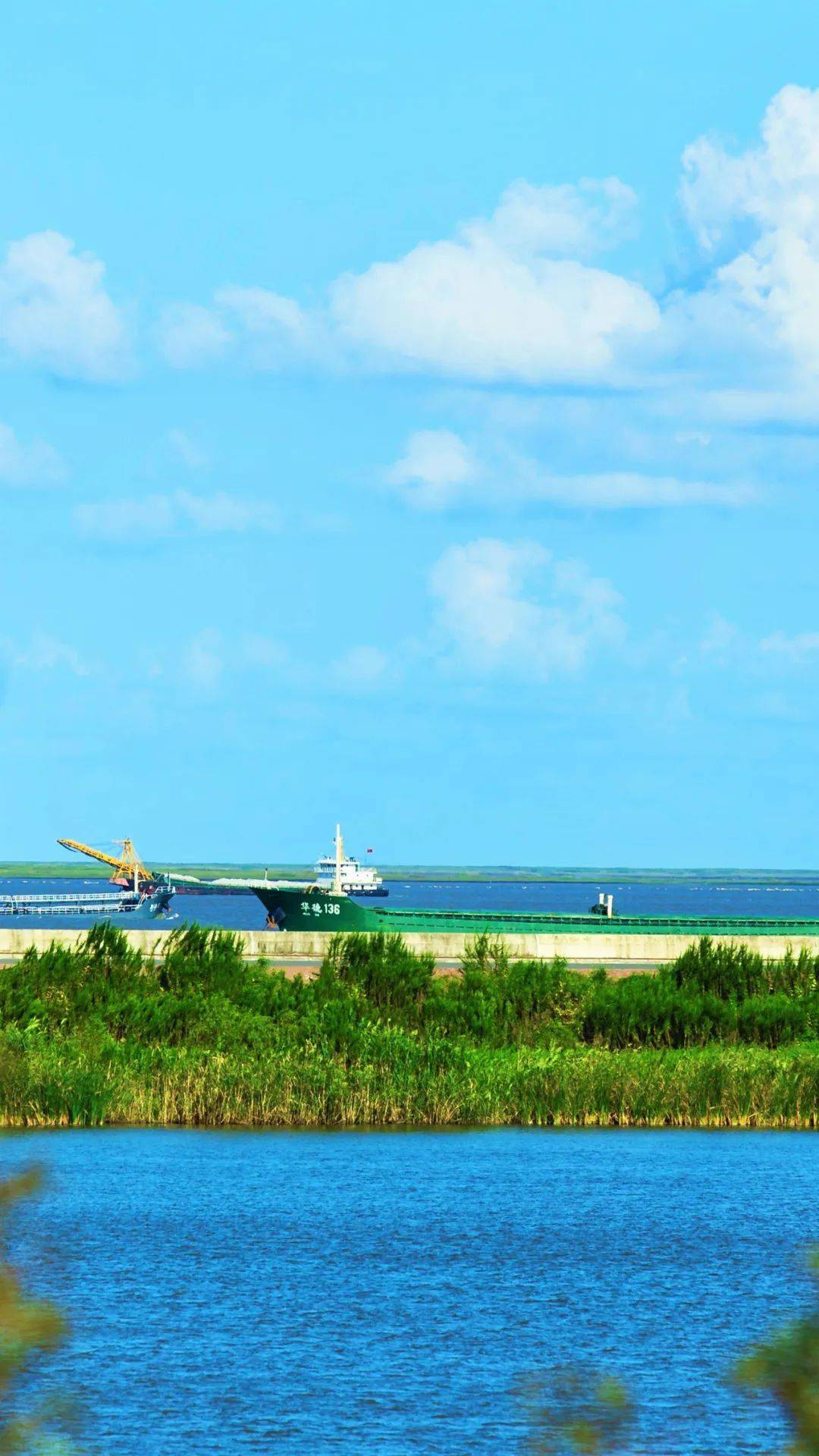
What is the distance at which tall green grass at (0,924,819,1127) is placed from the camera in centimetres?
3428

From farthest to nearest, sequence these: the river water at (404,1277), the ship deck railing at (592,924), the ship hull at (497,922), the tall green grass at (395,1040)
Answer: the ship hull at (497,922) → the ship deck railing at (592,924) → the tall green grass at (395,1040) → the river water at (404,1277)

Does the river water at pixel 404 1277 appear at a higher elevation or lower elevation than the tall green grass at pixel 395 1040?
lower

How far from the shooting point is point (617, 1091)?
34.7m

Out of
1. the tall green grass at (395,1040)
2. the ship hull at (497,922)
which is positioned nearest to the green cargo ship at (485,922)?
the ship hull at (497,922)

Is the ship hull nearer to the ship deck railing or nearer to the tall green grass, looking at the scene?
the ship deck railing

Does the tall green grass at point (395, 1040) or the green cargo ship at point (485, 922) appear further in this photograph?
the green cargo ship at point (485, 922)

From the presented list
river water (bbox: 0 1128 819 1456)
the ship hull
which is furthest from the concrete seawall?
river water (bbox: 0 1128 819 1456)

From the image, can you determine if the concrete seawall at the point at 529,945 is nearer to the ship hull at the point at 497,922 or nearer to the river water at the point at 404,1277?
the ship hull at the point at 497,922

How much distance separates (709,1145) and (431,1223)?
8.06 metres

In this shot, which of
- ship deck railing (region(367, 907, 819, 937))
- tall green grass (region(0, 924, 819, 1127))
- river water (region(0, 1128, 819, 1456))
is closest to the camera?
river water (region(0, 1128, 819, 1456))

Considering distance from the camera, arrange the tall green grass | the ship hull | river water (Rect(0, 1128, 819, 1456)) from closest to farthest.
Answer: river water (Rect(0, 1128, 819, 1456)) < the tall green grass < the ship hull

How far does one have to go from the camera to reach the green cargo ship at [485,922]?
243ft

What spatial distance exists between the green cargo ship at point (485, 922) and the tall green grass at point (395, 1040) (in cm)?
2596

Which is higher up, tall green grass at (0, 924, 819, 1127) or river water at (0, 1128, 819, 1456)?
tall green grass at (0, 924, 819, 1127)
